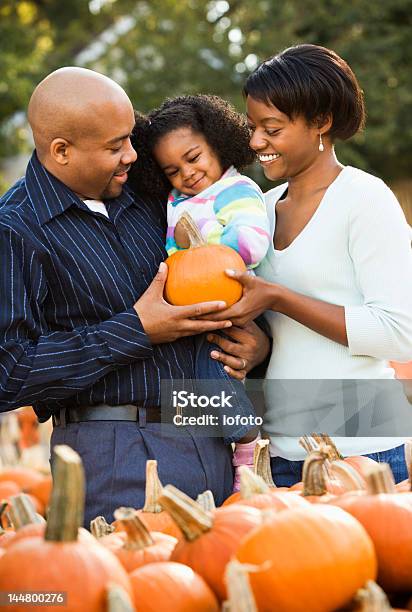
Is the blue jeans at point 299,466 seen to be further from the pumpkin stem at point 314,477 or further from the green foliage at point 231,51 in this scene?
the green foliage at point 231,51

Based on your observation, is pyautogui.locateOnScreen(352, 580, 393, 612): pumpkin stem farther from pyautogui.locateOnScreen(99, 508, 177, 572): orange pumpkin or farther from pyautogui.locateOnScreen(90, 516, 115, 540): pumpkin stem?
pyautogui.locateOnScreen(90, 516, 115, 540): pumpkin stem

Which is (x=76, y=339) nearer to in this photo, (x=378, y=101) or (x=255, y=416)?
(x=255, y=416)

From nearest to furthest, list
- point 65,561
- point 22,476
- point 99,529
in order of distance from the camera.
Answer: point 65,561 → point 99,529 → point 22,476

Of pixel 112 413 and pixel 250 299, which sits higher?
pixel 250 299

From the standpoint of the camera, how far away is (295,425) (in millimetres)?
3018

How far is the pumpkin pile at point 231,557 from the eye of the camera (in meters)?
1.57

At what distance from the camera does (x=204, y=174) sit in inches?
128

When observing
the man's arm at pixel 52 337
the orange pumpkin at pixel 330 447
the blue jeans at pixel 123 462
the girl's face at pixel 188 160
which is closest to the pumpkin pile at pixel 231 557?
the orange pumpkin at pixel 330 447

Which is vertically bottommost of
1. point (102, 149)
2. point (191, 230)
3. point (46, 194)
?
point (191, 230)

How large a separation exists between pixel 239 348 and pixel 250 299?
0.19 meters

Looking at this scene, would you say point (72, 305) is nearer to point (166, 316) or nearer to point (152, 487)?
point (166, 316)

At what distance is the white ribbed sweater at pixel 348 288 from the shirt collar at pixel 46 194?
0.66 meters

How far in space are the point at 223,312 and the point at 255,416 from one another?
15.1 inches

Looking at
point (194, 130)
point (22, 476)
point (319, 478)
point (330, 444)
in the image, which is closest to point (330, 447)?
point (330, 444)
